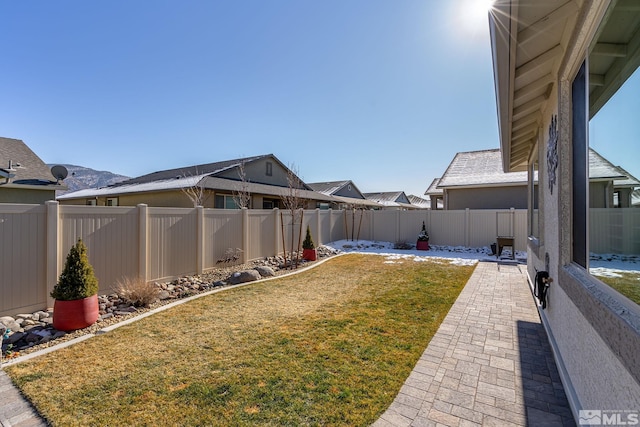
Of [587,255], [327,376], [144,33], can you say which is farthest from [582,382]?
[144,33]

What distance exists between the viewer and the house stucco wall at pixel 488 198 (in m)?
14.3

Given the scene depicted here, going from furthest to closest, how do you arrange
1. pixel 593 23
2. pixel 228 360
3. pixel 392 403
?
1. pixel 228 360
2. pixel 392 403
3. pixel 593 23

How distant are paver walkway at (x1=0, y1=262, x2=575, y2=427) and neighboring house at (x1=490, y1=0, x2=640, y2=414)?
187 millimetres

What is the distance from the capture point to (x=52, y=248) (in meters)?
4.85

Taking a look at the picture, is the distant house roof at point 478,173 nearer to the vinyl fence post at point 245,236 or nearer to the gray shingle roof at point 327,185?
the gray shingle roof at point 327,185

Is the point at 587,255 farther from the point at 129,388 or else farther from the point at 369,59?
the point at 369,59

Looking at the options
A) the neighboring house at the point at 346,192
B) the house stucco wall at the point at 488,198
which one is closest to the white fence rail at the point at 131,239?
the house stucco wall at the point at 488,198

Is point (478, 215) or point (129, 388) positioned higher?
point (478, 215)

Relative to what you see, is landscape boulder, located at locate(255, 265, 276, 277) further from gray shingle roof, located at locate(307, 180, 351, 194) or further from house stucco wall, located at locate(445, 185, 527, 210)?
gray shingle roof, located at locate(307, 180, 351, 194)

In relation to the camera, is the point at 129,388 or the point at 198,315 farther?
the point at 198,315

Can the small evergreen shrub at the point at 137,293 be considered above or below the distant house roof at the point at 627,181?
below

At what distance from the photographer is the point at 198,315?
4898mm

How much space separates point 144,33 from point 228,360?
9.59 meters

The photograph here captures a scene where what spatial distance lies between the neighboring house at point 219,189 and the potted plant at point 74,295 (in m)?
6.88
